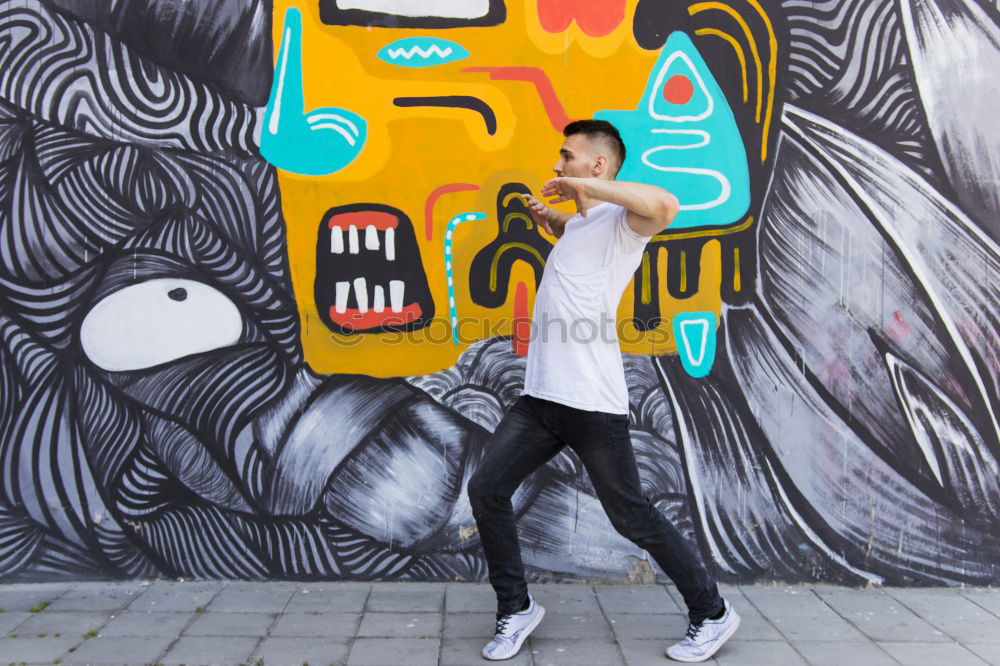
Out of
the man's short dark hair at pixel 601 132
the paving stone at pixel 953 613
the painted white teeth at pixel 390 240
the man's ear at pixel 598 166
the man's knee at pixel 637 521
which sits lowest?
the paving stone at pixel 953 613

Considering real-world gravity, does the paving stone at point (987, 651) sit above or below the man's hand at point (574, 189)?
below

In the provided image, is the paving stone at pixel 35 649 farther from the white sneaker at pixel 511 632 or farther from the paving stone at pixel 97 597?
the white sneaker at pixel 511 632

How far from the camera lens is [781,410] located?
4.08 metres

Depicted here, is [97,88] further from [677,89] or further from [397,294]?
[677,89]

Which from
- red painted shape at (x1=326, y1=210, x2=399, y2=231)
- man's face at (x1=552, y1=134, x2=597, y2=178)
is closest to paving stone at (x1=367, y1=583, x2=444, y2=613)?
red painted shape at (x1=326, y1=210, x2=399, y2=231)

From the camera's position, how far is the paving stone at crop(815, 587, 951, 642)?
3.53m

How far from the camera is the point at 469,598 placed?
12.7 feet

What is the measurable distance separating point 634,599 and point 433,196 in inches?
83.1

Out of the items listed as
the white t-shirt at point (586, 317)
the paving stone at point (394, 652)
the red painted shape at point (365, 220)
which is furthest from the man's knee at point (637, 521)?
the red painted shape at point (365, 220)

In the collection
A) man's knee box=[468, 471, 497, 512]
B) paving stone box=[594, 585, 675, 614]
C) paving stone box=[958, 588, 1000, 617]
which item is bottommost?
paving stone box=[958, 588, 1000, 617]

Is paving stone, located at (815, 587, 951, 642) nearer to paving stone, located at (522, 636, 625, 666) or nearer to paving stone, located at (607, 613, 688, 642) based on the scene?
paving stone, located at (607, 613, 688, 642)

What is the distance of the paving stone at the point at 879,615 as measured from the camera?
139 inches

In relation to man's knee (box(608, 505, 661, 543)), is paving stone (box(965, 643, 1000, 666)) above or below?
below

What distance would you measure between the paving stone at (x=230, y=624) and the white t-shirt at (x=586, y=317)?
1521 mm
